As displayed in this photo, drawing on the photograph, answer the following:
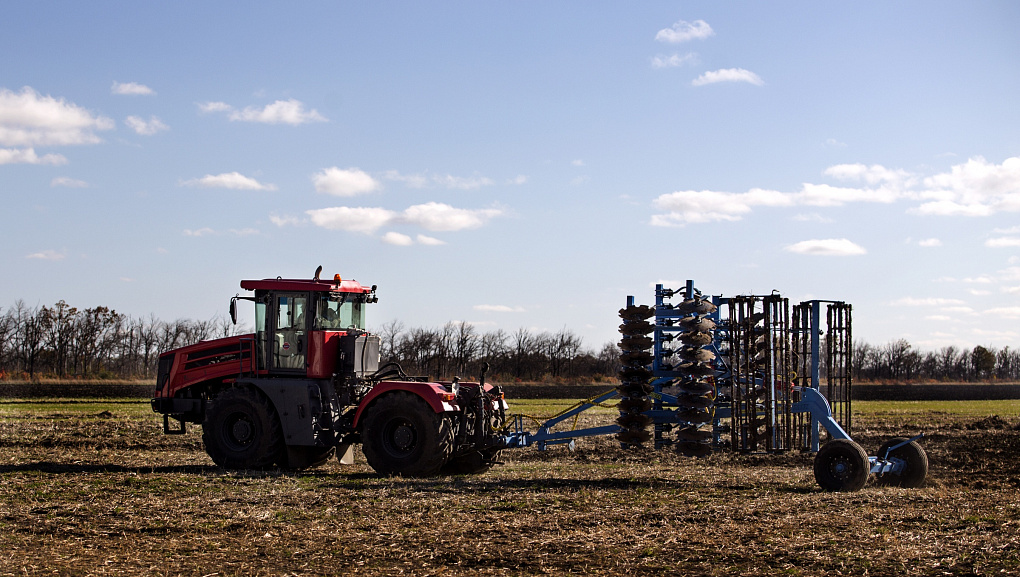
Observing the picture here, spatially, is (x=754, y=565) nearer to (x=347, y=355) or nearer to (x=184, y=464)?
(x=347, y=355)

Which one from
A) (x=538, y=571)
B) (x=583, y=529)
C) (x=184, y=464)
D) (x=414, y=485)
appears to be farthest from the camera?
(x=184, y=464)

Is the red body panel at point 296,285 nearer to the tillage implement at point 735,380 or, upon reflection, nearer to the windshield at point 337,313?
the windshield at point 337,313

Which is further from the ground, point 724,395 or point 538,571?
point 724,395

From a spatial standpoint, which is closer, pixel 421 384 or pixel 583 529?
pixel 583 529

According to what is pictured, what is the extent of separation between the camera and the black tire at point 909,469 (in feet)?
43.2

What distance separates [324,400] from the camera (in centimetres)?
1441

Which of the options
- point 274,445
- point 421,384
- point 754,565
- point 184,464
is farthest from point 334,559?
point 184,464

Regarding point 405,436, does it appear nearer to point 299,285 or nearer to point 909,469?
point 299,285

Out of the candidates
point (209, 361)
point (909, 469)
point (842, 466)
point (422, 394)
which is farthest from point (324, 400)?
point (909, 469)

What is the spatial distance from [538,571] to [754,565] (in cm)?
187

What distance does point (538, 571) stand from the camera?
778cm

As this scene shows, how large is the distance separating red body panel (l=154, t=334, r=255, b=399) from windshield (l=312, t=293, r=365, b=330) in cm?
127

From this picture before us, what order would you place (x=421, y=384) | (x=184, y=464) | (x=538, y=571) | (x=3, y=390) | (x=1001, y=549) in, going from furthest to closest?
(x=3, y=390)
(x=184, y=464)
(x=421, y=384)
(x=1001, y=549)
(x=538, y=571)

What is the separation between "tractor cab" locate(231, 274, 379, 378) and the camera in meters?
14.5
